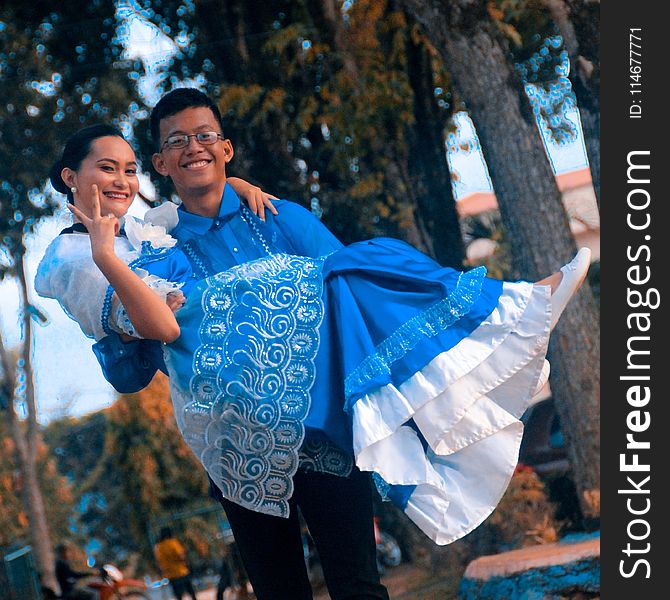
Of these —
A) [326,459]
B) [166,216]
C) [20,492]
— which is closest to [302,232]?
[166,216]

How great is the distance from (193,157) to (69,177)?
308 mm

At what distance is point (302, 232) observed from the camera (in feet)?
6.56

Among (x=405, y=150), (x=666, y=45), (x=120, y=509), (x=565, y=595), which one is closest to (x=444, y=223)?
(x=405, y=150)

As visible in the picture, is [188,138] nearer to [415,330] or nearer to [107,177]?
[107,177]

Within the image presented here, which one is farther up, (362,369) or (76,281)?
(76,281)

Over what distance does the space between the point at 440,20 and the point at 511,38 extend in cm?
23

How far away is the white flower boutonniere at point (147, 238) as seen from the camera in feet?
6.15

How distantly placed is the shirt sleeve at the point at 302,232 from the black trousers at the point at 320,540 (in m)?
0.47

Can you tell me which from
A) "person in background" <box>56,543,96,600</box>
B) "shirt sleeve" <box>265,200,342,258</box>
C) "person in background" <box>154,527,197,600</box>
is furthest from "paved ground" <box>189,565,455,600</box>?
"shirt sleeve" <box>265,200,342,258</box>

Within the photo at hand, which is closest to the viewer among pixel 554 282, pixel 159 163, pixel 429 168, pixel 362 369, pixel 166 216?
pixel 362 369

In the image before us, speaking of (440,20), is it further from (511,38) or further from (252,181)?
(252,181)

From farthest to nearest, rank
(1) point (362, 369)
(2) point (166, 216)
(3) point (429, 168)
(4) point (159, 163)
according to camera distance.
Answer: (3) point (429, 168)
(4) point (159, 163)
(2) point (166, 216)
(1) point (362, 369)

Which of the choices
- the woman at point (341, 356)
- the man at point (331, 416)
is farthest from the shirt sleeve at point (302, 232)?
the woman at point (341, 356)

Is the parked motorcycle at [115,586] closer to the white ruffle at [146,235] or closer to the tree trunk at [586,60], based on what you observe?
the white ruffle at [146,235]
